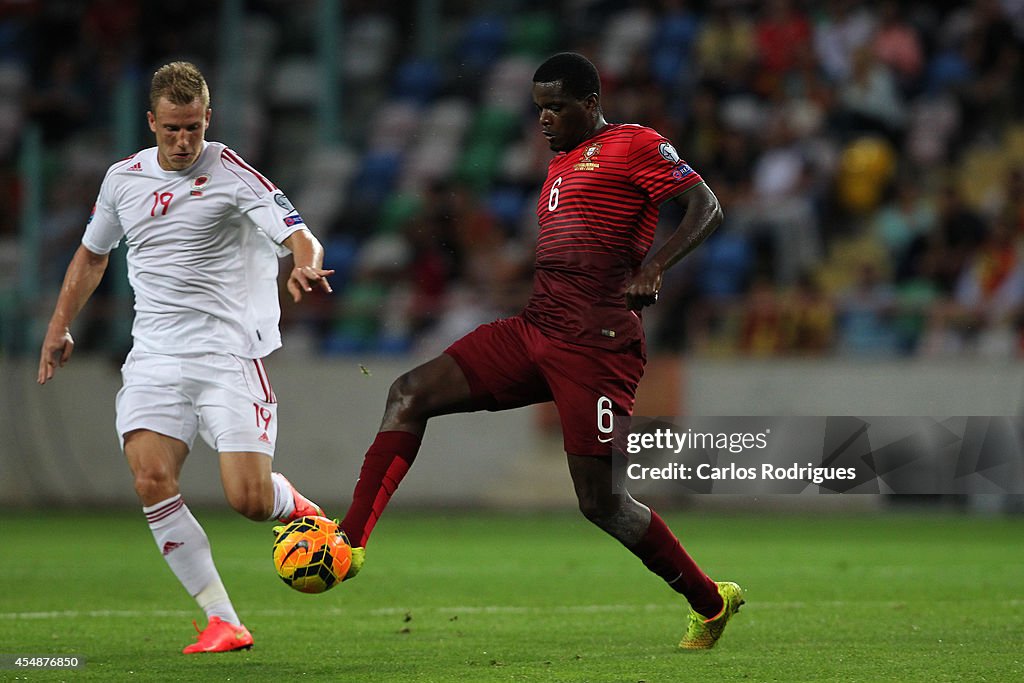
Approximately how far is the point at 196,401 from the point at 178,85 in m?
1.34

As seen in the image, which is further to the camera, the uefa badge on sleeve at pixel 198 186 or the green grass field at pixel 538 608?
the uefa badge on sleeve at pixel 198 186

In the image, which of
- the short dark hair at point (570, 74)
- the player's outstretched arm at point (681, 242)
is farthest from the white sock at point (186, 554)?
the short dark hair at point (570, 74)

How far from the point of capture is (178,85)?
654 centimetres

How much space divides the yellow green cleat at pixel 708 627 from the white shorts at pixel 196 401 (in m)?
1.93

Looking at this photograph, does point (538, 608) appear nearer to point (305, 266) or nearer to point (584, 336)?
point (584, 336)

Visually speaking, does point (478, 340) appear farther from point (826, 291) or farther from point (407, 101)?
point (407, 101)

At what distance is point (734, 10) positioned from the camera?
59.5ft

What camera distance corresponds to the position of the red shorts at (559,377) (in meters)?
6.38

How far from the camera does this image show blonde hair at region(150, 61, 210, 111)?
6.55 metres

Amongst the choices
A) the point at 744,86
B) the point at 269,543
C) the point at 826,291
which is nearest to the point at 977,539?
the point at 826,291

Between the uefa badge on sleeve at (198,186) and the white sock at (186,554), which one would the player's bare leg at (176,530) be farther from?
Answer: the uefa badge on sleeve at (198,186)

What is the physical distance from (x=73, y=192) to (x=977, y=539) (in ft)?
35.5

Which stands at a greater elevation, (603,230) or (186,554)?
(603,230)

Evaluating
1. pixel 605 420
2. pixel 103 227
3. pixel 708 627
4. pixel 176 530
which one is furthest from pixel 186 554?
pixel 708 627
